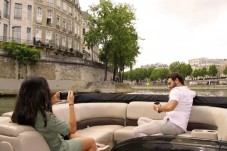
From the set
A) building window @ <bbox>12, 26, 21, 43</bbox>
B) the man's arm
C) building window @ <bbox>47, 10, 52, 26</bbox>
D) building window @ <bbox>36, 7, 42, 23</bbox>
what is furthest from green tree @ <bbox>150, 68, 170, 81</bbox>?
the man's arm

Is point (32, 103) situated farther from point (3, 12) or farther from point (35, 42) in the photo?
point (35, 42)

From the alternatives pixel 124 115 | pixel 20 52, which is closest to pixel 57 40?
pixel 20 52

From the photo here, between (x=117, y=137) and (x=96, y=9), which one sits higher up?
(x=96, y=9)

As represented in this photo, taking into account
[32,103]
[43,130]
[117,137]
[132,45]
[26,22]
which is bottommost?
[117,137]

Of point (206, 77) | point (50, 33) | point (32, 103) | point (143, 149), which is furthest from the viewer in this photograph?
point (206, 77)

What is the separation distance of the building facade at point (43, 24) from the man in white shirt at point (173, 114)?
103ft

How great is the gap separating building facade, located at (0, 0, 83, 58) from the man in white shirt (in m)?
31.5

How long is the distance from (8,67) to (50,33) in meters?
9.58

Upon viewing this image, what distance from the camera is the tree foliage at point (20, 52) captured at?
101ft

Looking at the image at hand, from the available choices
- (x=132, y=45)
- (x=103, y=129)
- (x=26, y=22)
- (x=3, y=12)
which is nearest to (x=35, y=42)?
(x=26, y=22)

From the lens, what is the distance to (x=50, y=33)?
39.6 meters

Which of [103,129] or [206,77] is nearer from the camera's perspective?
[103,129]

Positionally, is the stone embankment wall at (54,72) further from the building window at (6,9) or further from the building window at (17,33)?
the building window at (6,9)

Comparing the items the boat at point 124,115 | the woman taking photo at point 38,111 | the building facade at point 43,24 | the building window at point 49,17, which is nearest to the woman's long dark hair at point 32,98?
the woman taking photo at point 38,111
